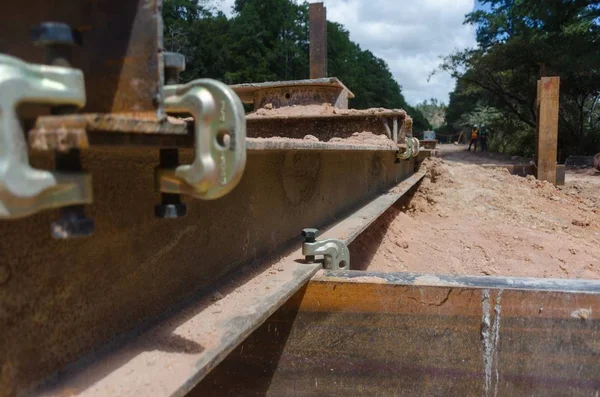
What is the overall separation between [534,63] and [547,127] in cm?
1806

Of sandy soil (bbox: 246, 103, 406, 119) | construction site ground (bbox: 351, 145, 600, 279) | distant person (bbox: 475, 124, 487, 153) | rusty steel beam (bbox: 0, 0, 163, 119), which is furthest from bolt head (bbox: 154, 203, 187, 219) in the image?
distant person (bbox: 475, 124, 487, 153)

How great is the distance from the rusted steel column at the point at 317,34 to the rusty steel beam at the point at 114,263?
6.36m

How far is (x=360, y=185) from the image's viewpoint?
17.1ft

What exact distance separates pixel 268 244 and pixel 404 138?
382cm

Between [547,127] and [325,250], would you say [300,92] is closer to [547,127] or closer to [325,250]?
[325,250]

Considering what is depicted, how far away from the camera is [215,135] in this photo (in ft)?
4.25

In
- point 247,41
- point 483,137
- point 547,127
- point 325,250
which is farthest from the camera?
point 247,41

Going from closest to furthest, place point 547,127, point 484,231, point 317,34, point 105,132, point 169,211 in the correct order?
point 105,132 → point 169,211 → point 484,231 → point 317,34 → point 547,127

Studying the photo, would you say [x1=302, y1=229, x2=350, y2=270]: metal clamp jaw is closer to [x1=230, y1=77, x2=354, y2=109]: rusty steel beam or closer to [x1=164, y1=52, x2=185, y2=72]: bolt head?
[x1=164, y1=52, x2=185, y2=72]: bolt head

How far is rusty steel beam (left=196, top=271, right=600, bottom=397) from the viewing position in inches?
84.2

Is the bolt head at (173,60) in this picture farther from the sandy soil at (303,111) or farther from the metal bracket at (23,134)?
the sandy soil at (303,111)

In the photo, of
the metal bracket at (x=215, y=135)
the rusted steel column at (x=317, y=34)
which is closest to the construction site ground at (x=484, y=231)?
the rusted steel column at (x=317, y=34)

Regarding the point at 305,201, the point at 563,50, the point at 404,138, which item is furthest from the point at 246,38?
the point at 305,201

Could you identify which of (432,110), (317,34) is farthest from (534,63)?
(432,110)
